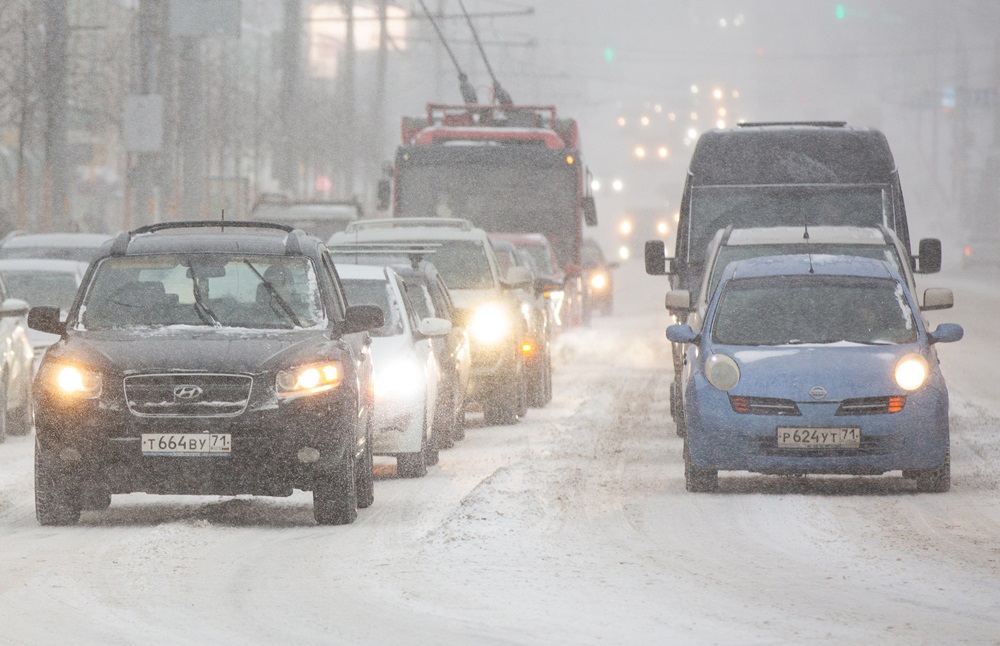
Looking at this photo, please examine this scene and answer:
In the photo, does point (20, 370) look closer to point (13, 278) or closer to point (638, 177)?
point (13, 278)

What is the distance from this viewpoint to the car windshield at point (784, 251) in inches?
652

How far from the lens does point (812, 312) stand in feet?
47.3

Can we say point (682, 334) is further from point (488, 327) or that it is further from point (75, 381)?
point (488, 327)

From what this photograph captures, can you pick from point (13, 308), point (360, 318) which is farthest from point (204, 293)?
point (13, 308)

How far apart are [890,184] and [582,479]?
7316mm

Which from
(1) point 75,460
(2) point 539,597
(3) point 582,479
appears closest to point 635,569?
(2) point 539,597

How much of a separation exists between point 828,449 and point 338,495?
3308mm

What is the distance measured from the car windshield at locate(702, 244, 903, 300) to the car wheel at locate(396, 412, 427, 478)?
244cm

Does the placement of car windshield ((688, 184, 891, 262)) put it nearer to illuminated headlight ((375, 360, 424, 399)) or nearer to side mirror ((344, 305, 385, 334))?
illuminated headlight ((375, 360, 424, 399))

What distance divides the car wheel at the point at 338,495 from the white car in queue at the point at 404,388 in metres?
2.65

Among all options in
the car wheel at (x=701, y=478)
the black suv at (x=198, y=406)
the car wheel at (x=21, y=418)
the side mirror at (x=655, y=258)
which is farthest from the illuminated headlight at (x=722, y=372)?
the car wheel at (x=21, y=418)

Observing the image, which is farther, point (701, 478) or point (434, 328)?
point (434, 328)

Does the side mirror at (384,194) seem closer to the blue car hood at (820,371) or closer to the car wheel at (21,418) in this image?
the car wheel at (21,418)

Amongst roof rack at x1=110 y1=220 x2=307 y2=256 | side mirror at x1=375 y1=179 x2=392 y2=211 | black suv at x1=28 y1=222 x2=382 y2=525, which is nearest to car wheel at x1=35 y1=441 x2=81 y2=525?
black suv at x1=28 y1=222 x2=382 y2=525
